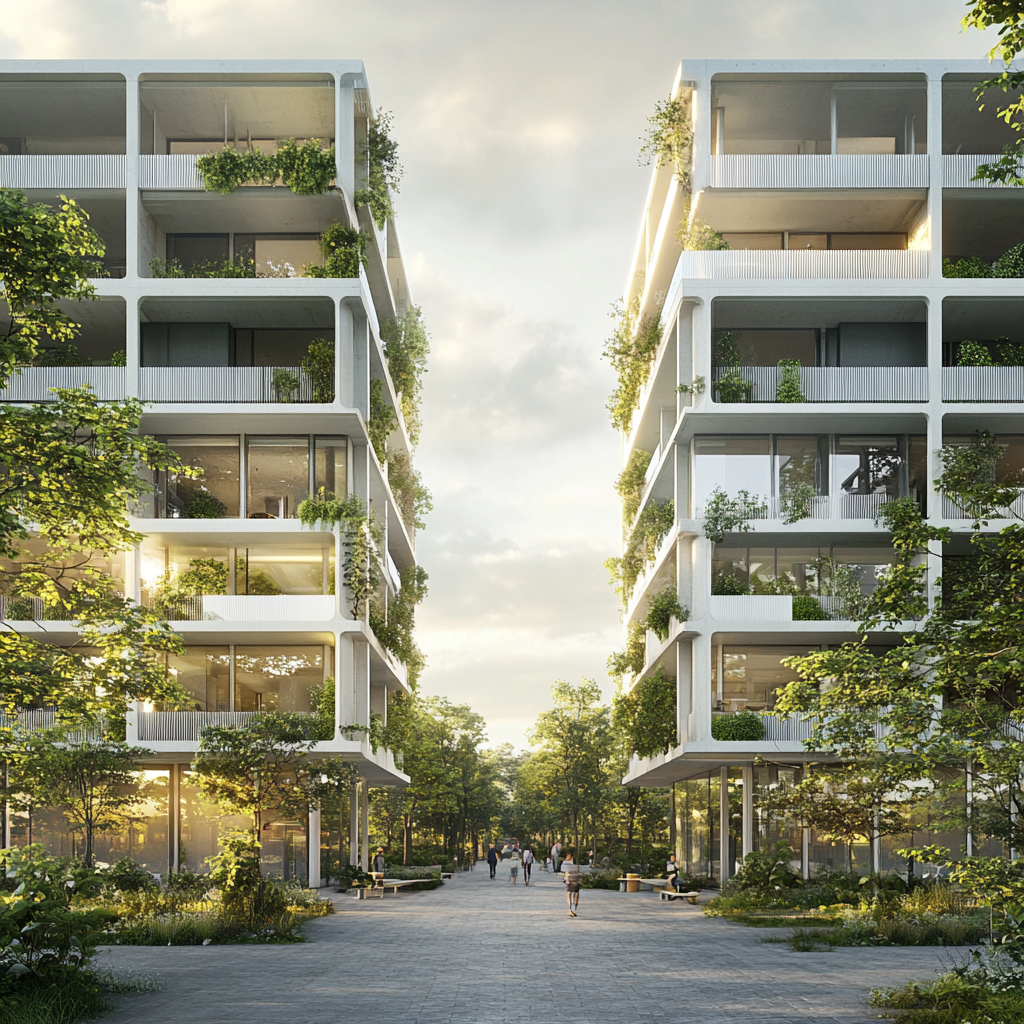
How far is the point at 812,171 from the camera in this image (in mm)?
34594

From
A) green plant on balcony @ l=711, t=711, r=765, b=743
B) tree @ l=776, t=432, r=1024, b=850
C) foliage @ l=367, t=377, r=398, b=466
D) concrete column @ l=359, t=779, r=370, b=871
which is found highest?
foliage @ l=367, t=377, r=398, b=466

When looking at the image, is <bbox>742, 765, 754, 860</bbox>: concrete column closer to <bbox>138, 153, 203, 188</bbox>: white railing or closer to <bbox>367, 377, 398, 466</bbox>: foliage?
<bbox>367, 377, 398, 466</bbox>: foliage

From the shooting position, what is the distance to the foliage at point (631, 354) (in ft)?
135

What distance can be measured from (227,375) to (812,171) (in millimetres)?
18328

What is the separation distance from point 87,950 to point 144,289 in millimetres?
24085

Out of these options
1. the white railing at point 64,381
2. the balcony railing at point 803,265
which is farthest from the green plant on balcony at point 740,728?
the white railing at point 64,381

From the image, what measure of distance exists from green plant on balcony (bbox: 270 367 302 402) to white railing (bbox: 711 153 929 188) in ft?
45.0

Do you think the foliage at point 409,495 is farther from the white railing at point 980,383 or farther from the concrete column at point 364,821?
the white railing at point 980,383

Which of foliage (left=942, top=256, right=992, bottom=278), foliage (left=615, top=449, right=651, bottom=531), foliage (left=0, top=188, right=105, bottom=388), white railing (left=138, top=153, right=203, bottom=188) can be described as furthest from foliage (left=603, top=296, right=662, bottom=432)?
foliage (left=0, top=188, right=105, bottom=388)

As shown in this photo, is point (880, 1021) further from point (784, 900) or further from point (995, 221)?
point (995, 221)

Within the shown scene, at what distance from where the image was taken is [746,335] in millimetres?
36688

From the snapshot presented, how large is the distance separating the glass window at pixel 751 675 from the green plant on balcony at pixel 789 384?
7.43 metres

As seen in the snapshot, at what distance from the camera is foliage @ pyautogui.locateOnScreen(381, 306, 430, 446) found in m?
44.2

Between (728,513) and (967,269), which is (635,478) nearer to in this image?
(728,513)
